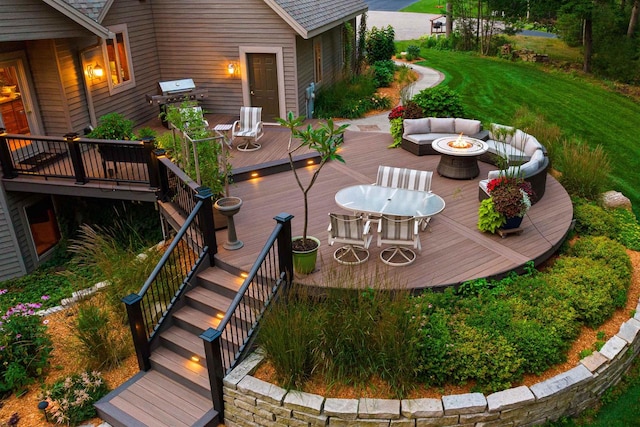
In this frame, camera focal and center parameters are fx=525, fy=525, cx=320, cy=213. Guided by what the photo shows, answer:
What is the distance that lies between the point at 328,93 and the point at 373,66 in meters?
4.81

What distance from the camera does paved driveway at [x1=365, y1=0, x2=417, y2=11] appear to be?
165 ft

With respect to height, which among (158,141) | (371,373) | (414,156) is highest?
(158,141)

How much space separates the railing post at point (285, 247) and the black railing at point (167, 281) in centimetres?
129

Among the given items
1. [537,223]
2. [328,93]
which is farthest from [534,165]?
[328,93]

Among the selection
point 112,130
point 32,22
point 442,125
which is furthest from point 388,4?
point 32,22

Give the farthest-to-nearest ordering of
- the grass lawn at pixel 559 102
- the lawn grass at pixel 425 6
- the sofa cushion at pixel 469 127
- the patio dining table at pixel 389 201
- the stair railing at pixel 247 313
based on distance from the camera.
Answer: the lawn grass at pixel 425 6, the grass lawn at pixel 559 102, the sofa cushion at pixel 469 127, the patio dining table at pixel 389 201, the stair railing at pixel 247 313

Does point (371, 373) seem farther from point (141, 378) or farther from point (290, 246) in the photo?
point (141, 378)

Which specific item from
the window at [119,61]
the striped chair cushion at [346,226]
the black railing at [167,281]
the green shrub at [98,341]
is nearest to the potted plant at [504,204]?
the striped chair cushion at [346,226]

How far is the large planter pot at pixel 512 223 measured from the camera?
822 cm

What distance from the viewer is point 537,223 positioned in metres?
8.73

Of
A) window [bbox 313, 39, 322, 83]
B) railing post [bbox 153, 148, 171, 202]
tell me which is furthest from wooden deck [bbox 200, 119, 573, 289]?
window [bbox 313, 39, 322, 83]

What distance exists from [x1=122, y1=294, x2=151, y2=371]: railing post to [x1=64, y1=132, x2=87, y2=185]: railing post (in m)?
4.61

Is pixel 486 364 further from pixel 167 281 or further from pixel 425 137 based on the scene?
pixel 425 137

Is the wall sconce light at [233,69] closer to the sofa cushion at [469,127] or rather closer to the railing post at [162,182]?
→ the railing post at [162,182]
